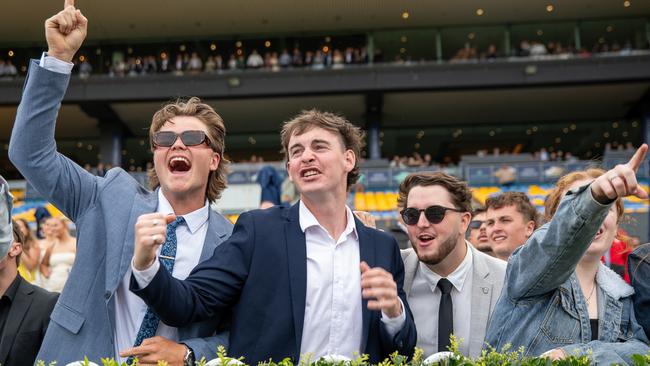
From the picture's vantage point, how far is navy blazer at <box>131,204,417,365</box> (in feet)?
8.52

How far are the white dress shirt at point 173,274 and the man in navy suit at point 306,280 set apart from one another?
0.26 meters

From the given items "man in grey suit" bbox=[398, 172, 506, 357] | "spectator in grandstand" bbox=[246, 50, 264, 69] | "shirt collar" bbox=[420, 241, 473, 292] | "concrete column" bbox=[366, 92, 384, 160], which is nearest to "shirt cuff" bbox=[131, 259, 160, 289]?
"man in grey suit" bbox=[398, 172, 506, 357]

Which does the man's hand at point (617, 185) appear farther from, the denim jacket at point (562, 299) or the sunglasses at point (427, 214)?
the sunglasses at point (427, 214)

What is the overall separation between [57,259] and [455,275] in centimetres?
489

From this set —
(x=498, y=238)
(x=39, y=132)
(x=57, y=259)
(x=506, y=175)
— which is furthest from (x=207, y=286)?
(x=506, y=175)

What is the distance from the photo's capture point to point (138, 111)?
28.1 m

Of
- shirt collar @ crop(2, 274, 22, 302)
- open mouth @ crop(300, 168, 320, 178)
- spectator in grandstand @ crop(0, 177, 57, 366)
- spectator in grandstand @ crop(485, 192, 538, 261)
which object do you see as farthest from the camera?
spectator in grandstand @ crop(485, 192, 538, 261)

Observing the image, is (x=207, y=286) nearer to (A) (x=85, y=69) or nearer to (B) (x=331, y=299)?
(B) (x=331, y=299)

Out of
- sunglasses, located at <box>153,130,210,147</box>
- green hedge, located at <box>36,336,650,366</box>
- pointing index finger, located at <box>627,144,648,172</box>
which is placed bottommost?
green hedge, located at <box>36,336,650,366</box>

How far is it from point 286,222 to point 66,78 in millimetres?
1105

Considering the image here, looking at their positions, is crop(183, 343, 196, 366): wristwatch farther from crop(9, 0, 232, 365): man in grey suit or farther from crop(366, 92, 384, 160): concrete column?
crop(366, 92, 384, 160): concrete column

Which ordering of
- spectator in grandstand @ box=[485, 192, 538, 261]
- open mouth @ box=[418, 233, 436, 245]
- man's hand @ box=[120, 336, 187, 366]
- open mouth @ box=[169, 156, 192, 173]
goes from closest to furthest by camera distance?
man's hand @ box=[120, 336, 187, 366]
open mouth @ box=[169, 156, 192, 173]
open mouth @ box=[418, 233, 436, 245]
spectator in grandstand @ box=[485, 192, 538, 261]

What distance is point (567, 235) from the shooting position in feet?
7.69

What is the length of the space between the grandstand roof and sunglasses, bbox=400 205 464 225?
23279 mm
